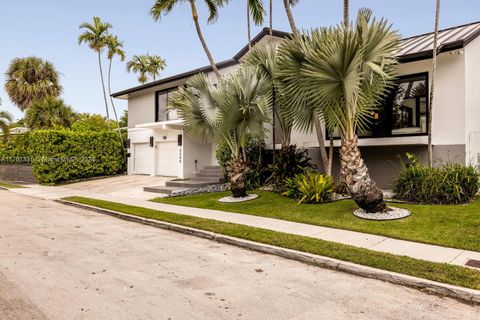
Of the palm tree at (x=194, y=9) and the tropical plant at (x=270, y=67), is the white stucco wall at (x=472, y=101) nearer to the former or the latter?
the tropical plant at (x=270, y=67)

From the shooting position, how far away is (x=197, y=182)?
56.1ft

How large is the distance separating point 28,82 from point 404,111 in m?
30.7

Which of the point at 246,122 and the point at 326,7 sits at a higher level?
the point at 326,7

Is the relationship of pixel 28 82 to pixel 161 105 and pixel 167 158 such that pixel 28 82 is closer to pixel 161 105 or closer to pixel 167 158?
pixel 161 105

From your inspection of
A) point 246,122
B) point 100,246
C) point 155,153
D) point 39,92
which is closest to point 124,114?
point 39,92

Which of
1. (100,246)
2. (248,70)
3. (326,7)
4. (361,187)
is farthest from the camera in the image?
(326,7)

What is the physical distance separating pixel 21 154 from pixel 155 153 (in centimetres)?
1075

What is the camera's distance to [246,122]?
1220 cm

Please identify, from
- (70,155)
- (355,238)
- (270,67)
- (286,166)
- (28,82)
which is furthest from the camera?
(28,82)

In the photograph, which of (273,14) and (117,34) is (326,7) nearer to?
(273,14)

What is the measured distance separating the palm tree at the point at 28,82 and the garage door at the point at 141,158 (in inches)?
499

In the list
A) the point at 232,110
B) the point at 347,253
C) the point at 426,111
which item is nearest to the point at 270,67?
the point at 232,110

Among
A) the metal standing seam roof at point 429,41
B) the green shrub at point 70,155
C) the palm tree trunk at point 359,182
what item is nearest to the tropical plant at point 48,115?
the green shrub at point 70,155

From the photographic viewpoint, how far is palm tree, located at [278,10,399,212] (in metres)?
8.48
